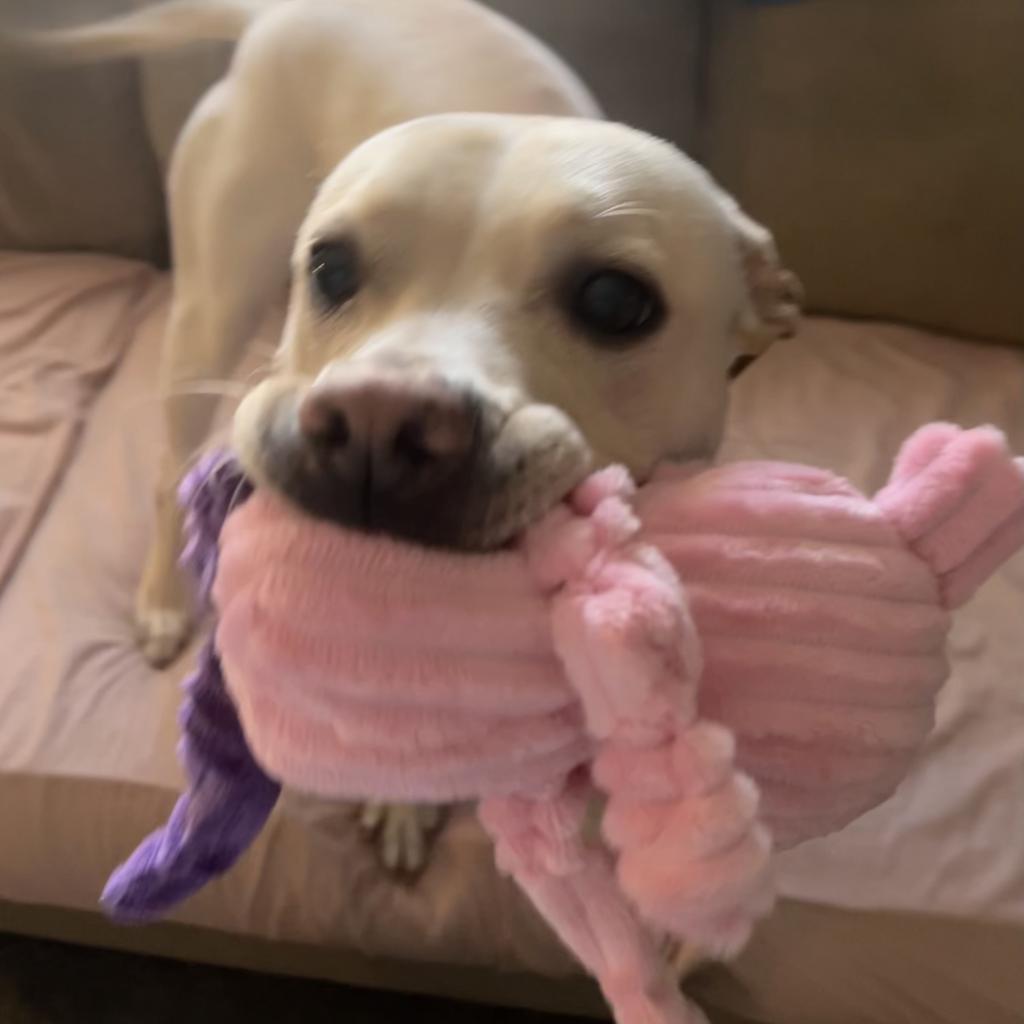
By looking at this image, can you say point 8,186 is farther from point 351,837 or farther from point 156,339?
point 351,837

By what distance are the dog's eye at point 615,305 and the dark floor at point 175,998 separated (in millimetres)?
1151

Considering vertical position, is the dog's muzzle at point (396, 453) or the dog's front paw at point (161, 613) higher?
the dog's muzzle at point (396, 453)

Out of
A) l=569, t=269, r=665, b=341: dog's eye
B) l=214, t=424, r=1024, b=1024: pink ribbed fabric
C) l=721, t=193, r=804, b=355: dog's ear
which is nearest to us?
l=214, t=424, r=1024, b=1024: pink ribbed fabric

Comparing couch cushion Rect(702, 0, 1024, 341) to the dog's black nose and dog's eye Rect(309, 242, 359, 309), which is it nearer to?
dog's eye Rect(309, 242, 359, 309)

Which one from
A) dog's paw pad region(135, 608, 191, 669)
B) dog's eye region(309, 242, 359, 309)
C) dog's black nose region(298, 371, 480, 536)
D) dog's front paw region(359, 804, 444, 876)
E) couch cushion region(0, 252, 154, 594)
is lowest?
dog's front paw region(359, 804, 444, 876)

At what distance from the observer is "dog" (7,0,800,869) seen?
2.43ft

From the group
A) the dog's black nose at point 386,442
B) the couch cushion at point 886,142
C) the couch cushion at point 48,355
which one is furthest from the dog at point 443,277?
the couch cushion at point 886,142

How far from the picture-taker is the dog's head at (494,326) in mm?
733

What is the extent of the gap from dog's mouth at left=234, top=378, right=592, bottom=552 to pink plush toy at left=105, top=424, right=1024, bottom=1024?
0.05ft

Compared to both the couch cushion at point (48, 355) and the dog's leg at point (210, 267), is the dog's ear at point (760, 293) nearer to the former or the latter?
the dog's leg at point (210, 267)

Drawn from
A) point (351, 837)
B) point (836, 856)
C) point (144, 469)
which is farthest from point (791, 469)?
point (144, 469)

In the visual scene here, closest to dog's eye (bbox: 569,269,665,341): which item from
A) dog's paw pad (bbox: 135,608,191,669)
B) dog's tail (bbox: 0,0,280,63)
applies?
dog's paw pad (bbox: 135,608,191,669)

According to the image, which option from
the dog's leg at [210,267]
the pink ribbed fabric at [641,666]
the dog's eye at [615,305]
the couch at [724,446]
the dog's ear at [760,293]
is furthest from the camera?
the dog's leg at [210,267]

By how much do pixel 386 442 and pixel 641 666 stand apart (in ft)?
0.71
